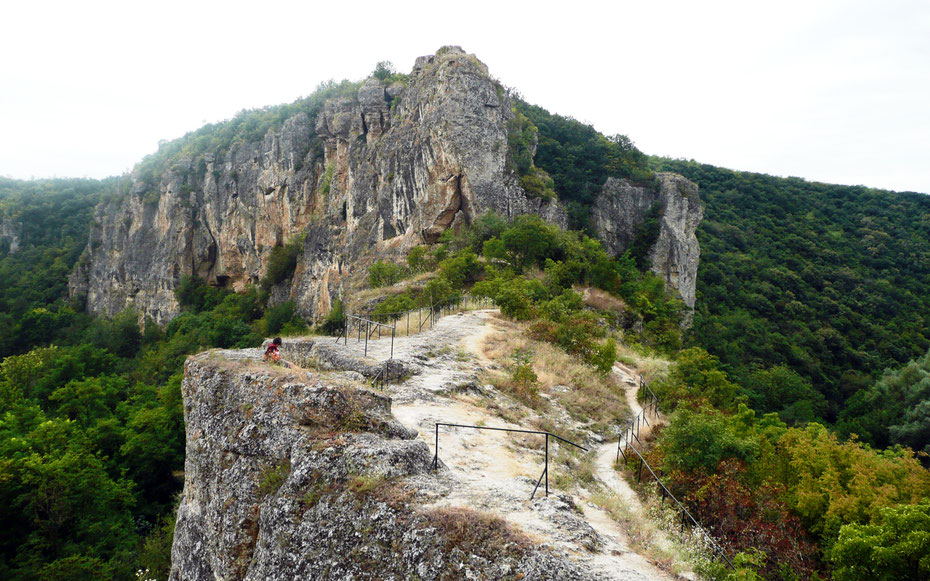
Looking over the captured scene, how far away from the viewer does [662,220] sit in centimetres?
4612

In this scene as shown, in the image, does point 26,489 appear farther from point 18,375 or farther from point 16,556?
point 18,375

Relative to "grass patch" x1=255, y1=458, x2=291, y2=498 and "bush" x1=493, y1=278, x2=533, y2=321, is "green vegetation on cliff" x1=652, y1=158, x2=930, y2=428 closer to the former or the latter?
"bush" x1=493, y1=278, x2=533, y2=321

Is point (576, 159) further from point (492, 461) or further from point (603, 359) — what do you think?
point (492, 461)

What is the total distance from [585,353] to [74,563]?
1817 cm

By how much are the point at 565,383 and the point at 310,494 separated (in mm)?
9855

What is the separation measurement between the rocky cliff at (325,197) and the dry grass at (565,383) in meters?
20.5

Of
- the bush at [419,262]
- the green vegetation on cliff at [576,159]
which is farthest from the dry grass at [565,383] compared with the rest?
the green vegetation on cliff at [576,159]

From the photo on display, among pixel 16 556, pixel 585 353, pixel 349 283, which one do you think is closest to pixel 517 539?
pixel 585 353

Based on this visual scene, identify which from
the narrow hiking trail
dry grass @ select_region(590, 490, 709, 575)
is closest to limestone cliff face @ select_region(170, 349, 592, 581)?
the narrow hiking trail

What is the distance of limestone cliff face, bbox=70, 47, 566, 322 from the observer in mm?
36156

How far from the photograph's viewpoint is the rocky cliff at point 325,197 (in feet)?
119

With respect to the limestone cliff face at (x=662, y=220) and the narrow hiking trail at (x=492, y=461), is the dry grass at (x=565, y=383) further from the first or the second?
the limestone cliff face at (x=662, y=220)

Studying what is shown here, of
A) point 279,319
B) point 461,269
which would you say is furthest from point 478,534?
point 279,319

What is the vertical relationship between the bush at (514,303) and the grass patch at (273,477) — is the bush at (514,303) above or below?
below
